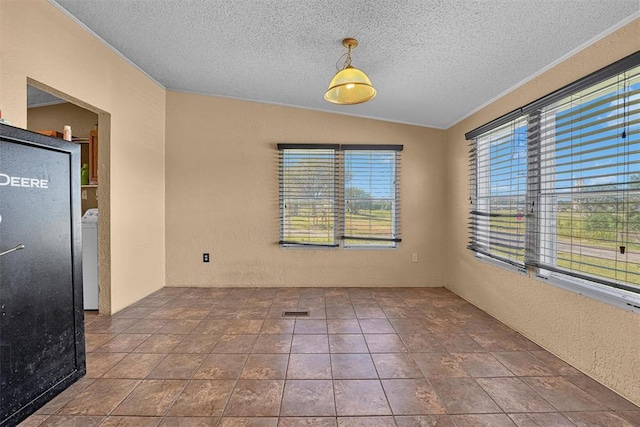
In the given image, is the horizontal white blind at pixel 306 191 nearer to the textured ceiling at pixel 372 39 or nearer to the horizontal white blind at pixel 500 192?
the textured ceiling at pixel 372 39

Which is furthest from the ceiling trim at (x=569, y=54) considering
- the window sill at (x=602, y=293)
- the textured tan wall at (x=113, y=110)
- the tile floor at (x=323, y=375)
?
the textured tan wall at (x=113, y=110)

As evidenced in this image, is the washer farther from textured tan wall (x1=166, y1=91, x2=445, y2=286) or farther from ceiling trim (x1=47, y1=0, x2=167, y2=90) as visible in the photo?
ceiling trim (x1=47, y1=0, x2=167, y2=90)

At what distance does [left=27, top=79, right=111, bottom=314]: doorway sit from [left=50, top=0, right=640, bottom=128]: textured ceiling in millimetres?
846

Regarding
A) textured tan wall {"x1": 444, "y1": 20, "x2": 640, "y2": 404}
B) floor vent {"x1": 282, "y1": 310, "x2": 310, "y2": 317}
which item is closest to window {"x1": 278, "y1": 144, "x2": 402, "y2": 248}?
textured tan wall {"x1": 444, "y1": 20, "x2": 640, "y2": 404}

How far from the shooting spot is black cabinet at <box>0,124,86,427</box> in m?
1.62

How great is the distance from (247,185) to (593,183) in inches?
144

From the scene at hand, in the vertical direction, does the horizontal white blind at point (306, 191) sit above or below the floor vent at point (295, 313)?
above

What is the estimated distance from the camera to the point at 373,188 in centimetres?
436

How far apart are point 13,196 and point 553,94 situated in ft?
11.9

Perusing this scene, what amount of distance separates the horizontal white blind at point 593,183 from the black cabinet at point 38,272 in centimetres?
345

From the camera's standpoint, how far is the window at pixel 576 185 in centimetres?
187

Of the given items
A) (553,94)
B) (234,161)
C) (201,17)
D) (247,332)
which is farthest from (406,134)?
(247,332)

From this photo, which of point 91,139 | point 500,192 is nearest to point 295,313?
point 500,192

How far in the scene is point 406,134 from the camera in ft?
14.3
